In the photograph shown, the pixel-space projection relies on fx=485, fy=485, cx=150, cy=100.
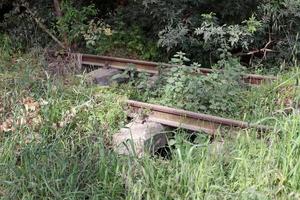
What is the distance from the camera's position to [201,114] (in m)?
4.86

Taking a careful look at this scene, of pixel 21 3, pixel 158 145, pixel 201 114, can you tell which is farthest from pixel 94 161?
pixel 21 3

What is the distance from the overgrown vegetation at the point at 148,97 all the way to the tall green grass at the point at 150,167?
1cm

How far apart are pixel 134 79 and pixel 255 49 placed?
6.12ft

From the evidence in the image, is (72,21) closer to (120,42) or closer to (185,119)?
(120,42)

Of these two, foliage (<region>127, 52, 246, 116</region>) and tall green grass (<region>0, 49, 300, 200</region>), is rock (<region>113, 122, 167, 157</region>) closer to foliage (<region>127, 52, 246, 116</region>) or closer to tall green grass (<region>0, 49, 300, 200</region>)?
tall green grass (<region>0, 49, 300, 200</region>)

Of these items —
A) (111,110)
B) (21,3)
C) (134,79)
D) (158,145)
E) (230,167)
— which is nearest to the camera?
(230,167)

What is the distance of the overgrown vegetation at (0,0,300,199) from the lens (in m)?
3.84

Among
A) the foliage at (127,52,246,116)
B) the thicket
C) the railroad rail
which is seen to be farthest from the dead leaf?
the thicket

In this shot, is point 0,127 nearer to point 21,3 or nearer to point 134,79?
point 134,79

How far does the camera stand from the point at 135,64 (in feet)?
22.1

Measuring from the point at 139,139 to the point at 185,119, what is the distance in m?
0.59

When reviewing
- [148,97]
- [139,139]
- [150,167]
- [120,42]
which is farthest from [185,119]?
[120,42]

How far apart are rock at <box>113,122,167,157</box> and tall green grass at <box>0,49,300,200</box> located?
0.13 meters

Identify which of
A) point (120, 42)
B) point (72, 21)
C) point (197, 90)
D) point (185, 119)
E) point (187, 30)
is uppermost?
point (187, 30)
